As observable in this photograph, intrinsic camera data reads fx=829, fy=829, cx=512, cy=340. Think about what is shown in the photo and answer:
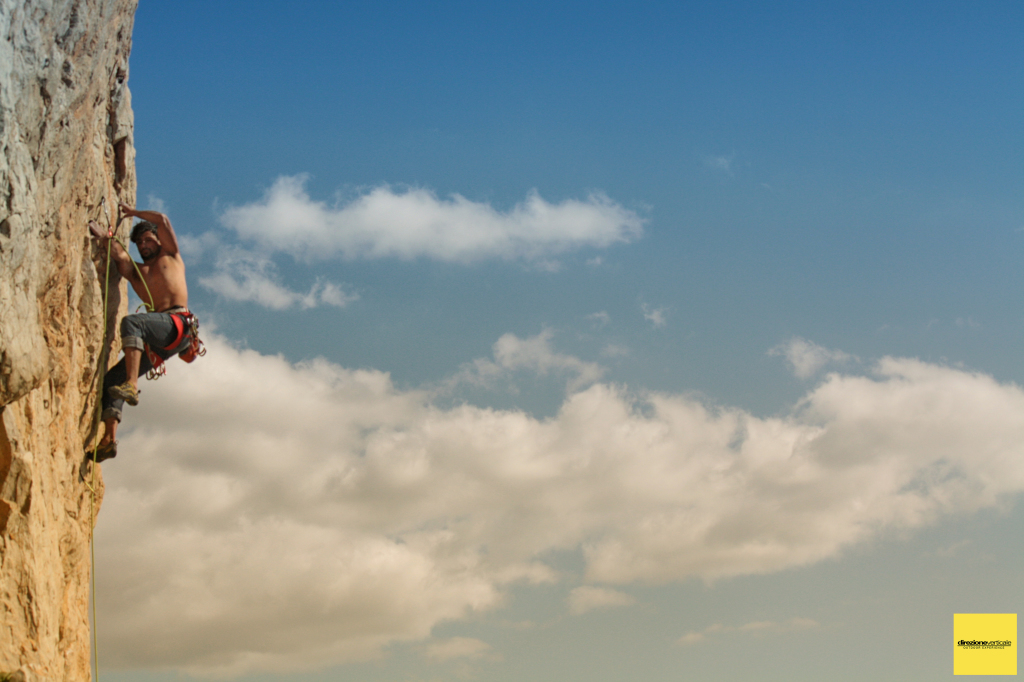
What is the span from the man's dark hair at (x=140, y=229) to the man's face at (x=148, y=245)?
0.11 feet

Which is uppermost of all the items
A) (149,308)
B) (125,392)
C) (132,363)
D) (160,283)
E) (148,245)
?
(148,245)

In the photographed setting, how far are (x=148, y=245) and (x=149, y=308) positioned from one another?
29.4 inches

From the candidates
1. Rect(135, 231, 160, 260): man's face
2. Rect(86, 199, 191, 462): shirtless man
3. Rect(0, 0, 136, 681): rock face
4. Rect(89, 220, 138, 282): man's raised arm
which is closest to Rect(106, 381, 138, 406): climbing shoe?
Rect(86, 199, 191, 462): shirtless man

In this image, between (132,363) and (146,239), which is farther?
(146,239)

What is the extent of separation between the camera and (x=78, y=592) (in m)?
8.75

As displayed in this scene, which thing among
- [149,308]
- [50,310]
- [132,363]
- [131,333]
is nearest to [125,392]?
[132,363]

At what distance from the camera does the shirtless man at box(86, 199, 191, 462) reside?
9.16 meters

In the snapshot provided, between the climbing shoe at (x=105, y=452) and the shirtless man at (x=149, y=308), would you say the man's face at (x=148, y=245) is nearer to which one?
the shirtless man at (x=149, y=308)

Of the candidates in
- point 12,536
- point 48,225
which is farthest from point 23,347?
point 12,536

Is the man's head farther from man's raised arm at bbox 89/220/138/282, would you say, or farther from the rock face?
the rock face

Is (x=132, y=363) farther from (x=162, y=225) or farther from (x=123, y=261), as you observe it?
(x=162, y=225)

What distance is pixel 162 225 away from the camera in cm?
978

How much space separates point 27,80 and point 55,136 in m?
0.50

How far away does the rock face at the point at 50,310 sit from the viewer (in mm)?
6770
